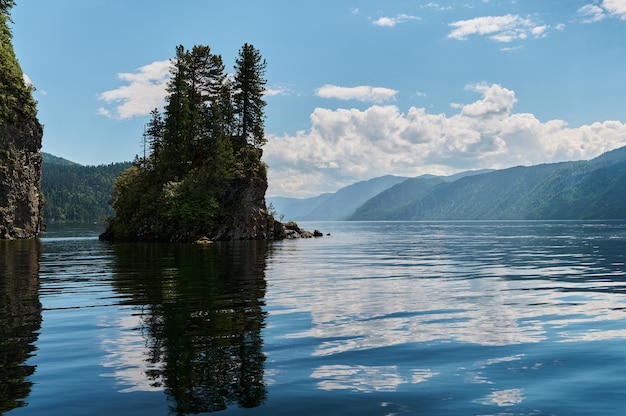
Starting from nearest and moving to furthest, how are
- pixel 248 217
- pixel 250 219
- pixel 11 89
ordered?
1. pixel 11 89
2. pixel 248 217
3. pixel 250 219

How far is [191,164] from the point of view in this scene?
293ft

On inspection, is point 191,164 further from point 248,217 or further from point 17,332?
point 17,332

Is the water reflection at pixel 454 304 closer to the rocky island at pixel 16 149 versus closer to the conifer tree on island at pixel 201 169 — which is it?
the conifer tree on island at pixel 201 169

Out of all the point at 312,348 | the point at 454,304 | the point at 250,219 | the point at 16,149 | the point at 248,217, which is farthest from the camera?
the point at 250,219

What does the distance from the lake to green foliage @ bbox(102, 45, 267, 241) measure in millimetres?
56063

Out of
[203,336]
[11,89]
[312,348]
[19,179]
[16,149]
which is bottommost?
[312,348]

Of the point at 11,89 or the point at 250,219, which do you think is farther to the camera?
the point at 250,219

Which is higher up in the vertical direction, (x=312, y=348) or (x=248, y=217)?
(x=248, y=217)

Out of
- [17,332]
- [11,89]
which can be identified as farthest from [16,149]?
[17,332]

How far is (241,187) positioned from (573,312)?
7122 centimetres

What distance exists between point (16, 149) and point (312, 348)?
86460 mm

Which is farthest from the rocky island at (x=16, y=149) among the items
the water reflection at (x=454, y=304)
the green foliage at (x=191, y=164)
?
the water reflection at (x=454, y=304)

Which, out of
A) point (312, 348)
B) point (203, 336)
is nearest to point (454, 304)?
point (312, 348)

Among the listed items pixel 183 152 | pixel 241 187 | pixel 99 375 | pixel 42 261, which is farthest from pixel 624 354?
pixel 183 152
